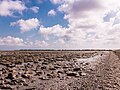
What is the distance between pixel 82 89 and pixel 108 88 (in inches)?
66.7

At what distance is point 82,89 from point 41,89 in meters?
2.79

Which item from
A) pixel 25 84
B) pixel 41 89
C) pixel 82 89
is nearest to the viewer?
pixel 82 89

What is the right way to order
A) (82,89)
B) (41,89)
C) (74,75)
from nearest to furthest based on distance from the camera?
(82,89) → (41,89) → (74,75)

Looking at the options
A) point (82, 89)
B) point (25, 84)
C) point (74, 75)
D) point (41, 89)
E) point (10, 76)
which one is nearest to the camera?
point (82, 89)

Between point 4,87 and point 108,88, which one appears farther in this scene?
point 4,87

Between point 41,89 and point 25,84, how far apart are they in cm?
222

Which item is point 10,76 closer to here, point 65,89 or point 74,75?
point 74,75

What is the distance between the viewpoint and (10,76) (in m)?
21.3

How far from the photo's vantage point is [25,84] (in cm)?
1759

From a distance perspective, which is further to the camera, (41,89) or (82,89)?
(41,89)

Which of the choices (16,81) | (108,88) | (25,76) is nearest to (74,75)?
(25,76)

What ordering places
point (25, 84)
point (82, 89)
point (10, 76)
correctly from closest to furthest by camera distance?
point (82, 89) → point (25, 84) → point (10, 76)

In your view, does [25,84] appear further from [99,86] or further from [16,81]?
[99,86]

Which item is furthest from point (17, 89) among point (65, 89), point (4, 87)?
point (65, 89)
